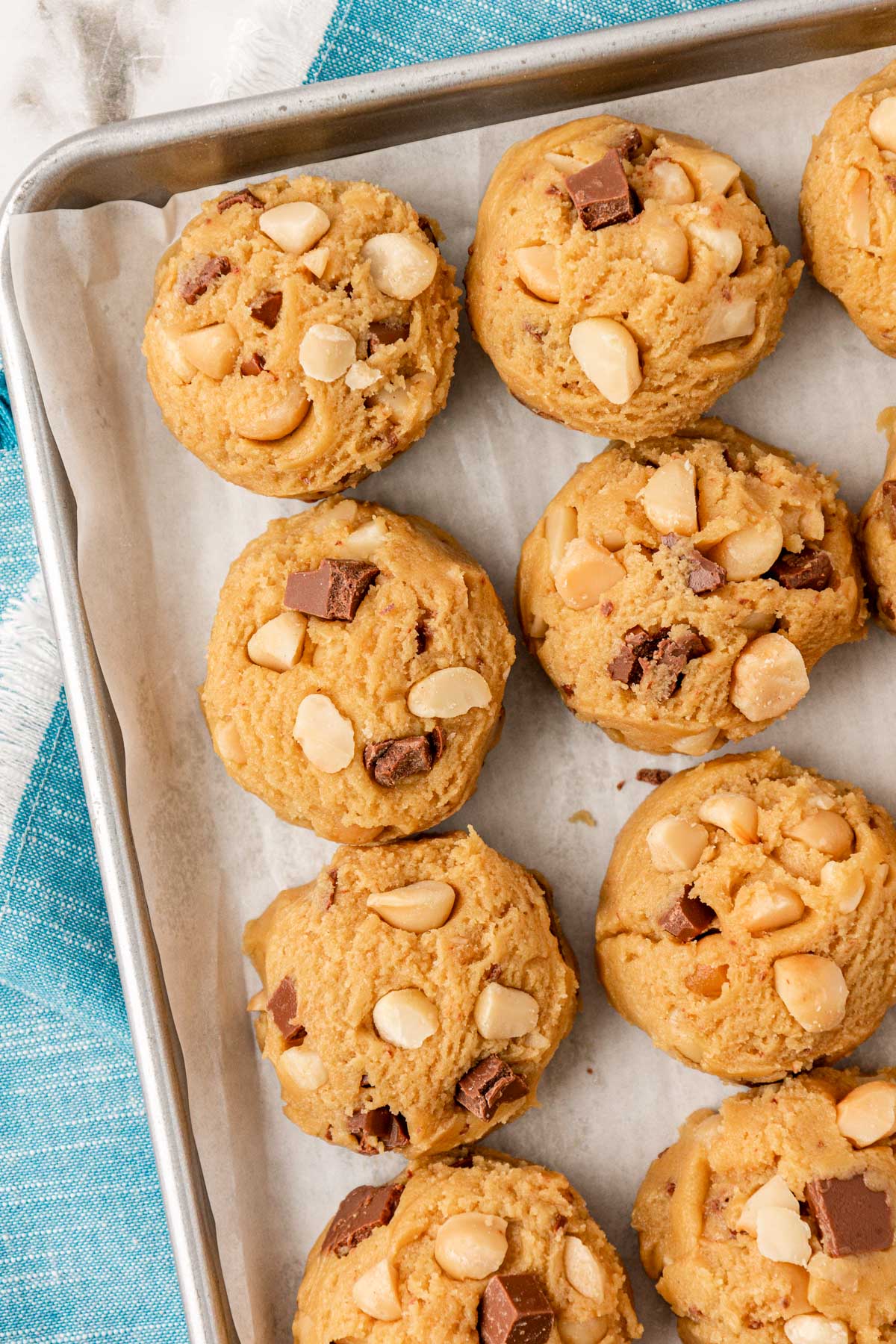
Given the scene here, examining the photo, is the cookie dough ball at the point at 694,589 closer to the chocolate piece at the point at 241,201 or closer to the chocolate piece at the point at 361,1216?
the chocolate piece at the point at 241,201

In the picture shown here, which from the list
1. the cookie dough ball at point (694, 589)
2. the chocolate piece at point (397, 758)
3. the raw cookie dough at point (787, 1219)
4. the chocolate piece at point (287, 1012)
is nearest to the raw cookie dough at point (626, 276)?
the cookie dough ball at point (694, 589)

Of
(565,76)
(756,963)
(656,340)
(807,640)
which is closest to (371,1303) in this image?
(756,963)

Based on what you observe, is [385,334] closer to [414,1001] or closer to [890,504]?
[890,504]

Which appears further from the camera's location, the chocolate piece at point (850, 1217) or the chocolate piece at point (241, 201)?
Result: the chocolate piece at point (241, 201)

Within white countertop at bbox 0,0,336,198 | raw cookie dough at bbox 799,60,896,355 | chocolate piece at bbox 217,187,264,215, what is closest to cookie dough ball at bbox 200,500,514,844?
chocolate piece at bbox 217,187,264,215

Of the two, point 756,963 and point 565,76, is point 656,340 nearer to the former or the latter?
point 565,76
